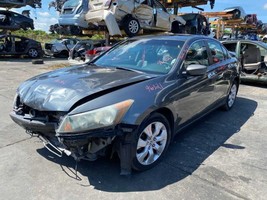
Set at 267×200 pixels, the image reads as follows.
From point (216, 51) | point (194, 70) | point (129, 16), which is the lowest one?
point (194, 70)

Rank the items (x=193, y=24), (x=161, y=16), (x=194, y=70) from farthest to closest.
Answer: (x=193, y=24) → (x=161, y=16) → (x=194, y=70)

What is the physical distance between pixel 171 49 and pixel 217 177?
1850 millimetres

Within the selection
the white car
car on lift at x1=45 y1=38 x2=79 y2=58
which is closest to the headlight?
the white car

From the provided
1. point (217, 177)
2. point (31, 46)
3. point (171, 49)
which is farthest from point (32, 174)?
point (31, 46)

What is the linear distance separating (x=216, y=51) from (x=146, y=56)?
1.76m

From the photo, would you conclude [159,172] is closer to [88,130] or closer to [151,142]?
[151,142]

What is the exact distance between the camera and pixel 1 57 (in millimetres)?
16328

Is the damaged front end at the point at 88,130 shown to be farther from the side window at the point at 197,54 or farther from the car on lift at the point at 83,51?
the car on lift at the point at 83,51

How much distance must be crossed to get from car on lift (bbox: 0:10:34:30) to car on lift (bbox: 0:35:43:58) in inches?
66.7

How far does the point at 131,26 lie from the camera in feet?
39.1

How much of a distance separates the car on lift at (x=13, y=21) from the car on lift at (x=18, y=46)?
1695 millimetres

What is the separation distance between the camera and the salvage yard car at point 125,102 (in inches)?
102

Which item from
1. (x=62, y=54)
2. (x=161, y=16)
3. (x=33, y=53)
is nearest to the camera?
(x=161, y=16)

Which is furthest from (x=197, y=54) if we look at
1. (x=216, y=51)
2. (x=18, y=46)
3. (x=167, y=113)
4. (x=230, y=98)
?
(x=18, y=46)
